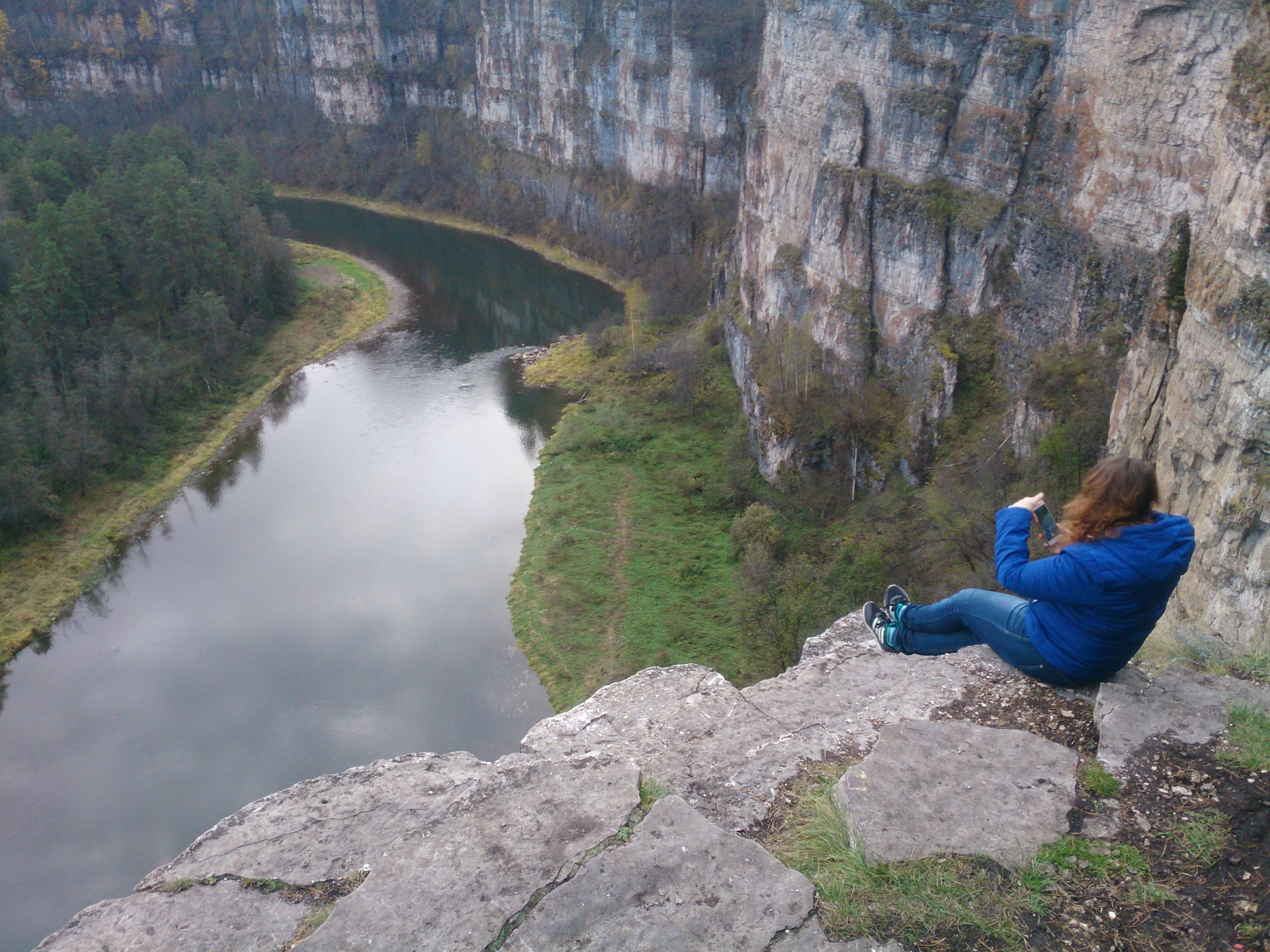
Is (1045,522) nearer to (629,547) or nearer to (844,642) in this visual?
(844,642)

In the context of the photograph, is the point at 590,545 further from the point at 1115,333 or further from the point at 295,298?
the point at 295,298

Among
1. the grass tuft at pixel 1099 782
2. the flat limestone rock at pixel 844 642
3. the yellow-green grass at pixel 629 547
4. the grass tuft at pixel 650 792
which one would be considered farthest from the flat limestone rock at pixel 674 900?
the yellow-green grass at pixel 629 547

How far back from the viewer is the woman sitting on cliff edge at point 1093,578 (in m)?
4.75

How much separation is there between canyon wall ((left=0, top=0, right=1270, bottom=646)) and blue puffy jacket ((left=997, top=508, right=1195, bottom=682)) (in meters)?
3.20

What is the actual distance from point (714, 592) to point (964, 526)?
684 cm

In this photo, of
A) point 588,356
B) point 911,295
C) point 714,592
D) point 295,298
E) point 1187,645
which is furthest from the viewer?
point 295,298

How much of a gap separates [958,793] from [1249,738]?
5.08ft

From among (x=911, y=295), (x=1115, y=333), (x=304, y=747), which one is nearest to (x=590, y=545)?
(x=304, y=747)

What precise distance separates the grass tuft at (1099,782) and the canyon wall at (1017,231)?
3756 mm

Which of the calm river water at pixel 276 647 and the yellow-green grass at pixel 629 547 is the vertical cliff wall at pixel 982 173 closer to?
the yellow-green grass at pixel 629 547

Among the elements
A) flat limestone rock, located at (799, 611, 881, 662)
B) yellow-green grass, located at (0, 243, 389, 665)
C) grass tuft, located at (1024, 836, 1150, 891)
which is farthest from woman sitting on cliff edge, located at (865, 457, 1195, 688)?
yellow-green grass, located at (0, 243, 389, 665)

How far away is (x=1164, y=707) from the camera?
4.97 metres

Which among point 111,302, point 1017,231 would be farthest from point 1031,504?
point 111,302

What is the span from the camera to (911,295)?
25.6m
